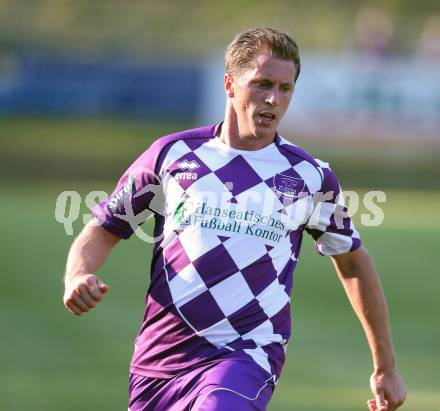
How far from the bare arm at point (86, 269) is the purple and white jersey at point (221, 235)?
0.07 metres

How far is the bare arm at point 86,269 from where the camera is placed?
4848 millimetres

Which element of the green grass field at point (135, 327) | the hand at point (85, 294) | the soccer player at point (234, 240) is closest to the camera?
the hand at point (85, 294)

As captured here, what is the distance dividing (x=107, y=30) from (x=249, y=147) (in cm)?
2428

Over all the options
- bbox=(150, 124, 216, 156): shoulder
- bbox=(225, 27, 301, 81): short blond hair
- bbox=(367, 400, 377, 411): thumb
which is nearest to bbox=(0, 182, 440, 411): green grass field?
bbox=(367, 400, 377, 411): thumb

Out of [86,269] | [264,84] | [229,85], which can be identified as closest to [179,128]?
[229,85]

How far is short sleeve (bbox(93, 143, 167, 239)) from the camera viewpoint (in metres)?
5.41

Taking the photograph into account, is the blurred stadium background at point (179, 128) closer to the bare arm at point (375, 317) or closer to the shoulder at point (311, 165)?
the bare arm at point (375, 317)

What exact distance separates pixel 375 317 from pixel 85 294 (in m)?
1.45

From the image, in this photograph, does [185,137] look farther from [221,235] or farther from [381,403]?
[381,403]

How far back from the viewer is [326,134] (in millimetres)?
25547

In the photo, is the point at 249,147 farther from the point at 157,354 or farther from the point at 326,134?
the point at 326,134

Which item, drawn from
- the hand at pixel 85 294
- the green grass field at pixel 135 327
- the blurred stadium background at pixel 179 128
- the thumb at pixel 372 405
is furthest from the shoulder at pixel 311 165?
the blurred stadium background at pixel 179 128

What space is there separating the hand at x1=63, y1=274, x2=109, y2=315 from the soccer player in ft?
0.41

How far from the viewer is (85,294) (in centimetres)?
486
